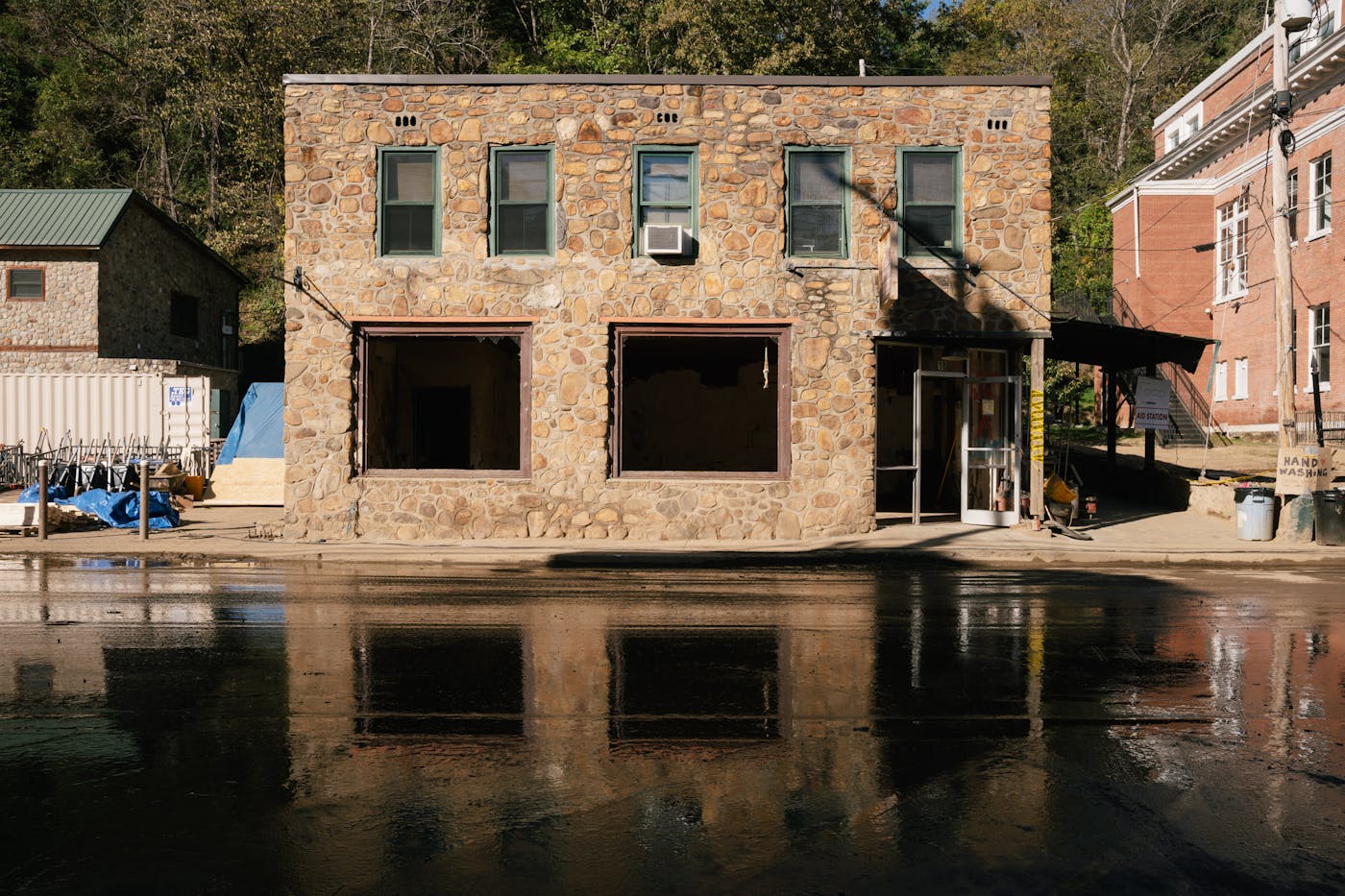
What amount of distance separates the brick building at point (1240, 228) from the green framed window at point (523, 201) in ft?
62.4

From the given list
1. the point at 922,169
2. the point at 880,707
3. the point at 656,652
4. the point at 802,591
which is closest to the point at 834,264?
the point at 922,169

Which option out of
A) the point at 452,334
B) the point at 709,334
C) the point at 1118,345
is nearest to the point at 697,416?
the point at 709,334

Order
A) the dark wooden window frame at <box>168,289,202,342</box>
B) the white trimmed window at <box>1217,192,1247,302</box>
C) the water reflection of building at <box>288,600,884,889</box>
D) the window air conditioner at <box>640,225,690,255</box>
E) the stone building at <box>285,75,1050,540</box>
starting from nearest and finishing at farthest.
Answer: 1. the water reflection of building at <box>288,600,884,889</box>
2. the window air conditioner at <box>640,225,690,255</box>
3. the stone building at <box>285,75,1050,540</box>
4. the dark wooden window frame at <box>168,289,202,342</box>
5. the white trimmed window at <box>1217,192,1247,302</box>

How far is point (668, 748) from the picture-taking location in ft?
19.2

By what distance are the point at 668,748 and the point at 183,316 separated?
3497 centimetres

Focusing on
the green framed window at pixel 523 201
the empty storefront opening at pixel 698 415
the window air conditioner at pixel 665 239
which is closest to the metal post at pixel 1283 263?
the window air conditioner at pixel 665 239

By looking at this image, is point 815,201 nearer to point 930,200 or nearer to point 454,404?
point 930,200

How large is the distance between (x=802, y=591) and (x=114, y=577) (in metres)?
7.96

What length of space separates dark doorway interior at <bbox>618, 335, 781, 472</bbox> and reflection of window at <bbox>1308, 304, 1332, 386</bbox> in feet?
53.0

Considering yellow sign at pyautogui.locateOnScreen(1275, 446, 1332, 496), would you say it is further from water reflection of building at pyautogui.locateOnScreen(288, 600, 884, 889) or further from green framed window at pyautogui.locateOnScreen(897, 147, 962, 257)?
water reflection of building at pyautogui.locateOnScreen(288, 600, 884, 889)

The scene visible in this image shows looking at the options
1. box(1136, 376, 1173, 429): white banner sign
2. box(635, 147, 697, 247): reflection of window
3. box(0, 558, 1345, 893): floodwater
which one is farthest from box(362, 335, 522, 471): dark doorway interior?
box(0, 558, 1345, 893): floodwater

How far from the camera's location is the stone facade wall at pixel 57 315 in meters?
30.3

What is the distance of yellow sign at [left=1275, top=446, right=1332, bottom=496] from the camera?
17031 millimetres

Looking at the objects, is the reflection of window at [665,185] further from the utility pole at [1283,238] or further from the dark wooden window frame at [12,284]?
the dark wooden window frame at [12,284]
